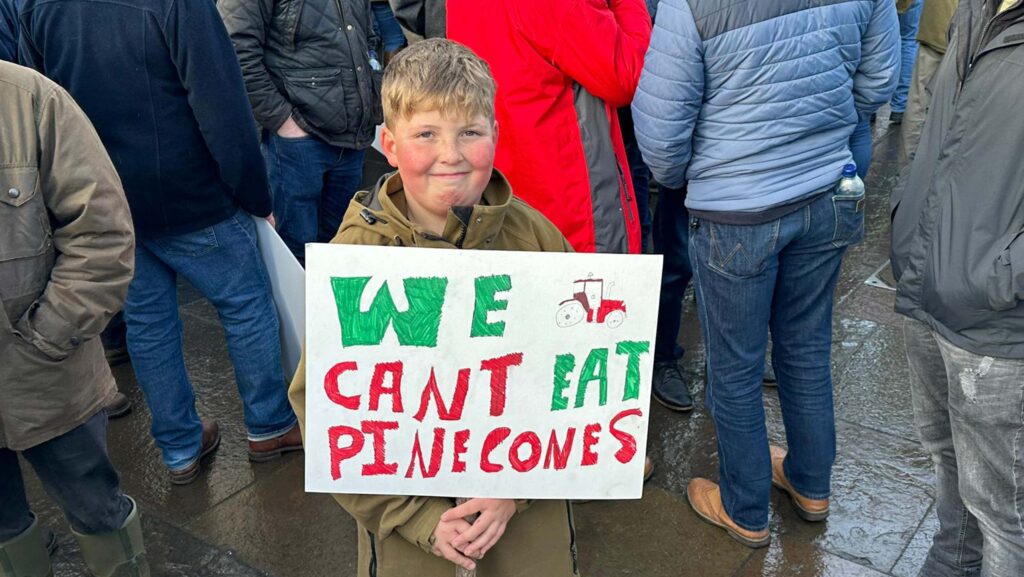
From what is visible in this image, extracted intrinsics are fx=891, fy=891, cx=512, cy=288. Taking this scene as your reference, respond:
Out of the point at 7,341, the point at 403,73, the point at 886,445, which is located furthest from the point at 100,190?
the point at 886,445

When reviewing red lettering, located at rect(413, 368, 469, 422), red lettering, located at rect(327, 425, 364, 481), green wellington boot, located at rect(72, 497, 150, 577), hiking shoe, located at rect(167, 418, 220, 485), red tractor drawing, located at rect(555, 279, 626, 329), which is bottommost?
Result: hiking shoe, located at rect(167, 418, 220, 485)

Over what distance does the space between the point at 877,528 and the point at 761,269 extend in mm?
1080

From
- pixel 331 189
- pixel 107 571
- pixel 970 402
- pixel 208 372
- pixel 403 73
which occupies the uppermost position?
pixel 403 73

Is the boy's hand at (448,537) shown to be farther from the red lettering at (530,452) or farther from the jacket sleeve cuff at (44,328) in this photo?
the jacket sleeve cuff at (44,328)

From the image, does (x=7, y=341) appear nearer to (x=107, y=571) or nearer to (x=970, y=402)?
(x=107, y=571)

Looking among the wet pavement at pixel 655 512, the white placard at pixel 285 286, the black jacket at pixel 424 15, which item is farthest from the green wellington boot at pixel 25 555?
the black jacket at pixel 424 15

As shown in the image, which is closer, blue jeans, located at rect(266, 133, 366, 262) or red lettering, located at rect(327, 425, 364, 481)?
red lettering, located at rect(327, 425, 364, 481)

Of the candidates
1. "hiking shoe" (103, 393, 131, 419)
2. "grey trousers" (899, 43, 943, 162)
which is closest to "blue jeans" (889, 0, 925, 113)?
"grey trousers" (899, 43, 943, 162)

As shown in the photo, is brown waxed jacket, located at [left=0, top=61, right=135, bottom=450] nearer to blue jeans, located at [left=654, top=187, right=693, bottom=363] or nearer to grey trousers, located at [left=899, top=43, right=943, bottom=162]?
blue jeans, located at [left=654, top=187, right=693, bottom=363]

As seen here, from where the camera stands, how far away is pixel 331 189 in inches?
162

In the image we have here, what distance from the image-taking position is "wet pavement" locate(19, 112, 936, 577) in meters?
2.91

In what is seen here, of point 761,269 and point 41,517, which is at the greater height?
point 761,269

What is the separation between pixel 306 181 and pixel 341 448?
94.4 inches

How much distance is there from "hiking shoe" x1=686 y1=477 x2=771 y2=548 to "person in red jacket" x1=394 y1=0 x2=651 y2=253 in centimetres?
91
